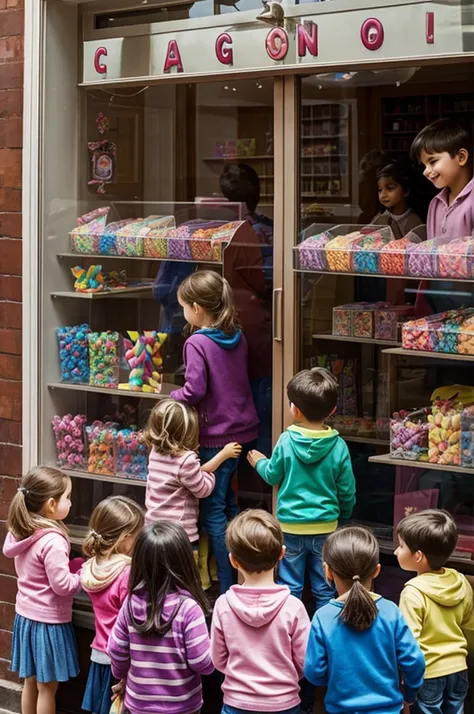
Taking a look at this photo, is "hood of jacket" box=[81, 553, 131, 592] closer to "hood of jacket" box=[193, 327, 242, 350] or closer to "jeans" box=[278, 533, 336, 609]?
"jeans" box=[278, 533, 336, 609]

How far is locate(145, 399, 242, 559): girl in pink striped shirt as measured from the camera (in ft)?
15.5

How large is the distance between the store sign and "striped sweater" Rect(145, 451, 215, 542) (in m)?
1.66

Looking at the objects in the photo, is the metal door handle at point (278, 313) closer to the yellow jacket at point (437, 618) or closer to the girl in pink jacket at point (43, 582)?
the girl in pink jacket at point (43, 582)

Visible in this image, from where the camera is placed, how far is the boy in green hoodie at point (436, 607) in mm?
3912

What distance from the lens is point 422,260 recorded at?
4.50 meters

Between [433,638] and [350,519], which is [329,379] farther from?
[433,638]

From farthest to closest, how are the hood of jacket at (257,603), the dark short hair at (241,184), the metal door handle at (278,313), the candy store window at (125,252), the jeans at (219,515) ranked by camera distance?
the candy store window at (125,252), the dark short hair at (241,184), the jeans at (219,515), the metal door handle at (278,313), the hood of jacket at (257,603)

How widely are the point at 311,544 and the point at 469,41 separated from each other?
2.00 m

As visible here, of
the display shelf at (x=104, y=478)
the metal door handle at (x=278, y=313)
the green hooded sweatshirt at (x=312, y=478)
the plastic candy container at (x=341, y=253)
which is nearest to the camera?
the green hooded sweatshirt at (x=312, y=478)

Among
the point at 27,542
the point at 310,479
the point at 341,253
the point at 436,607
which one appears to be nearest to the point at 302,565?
the point at 310,479

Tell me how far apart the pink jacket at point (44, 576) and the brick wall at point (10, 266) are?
84 cm

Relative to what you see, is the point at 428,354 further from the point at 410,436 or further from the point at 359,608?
the point at 359,608

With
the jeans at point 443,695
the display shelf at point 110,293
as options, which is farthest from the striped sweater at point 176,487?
the jeans at point 443,695

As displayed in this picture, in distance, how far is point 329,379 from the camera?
455cm
